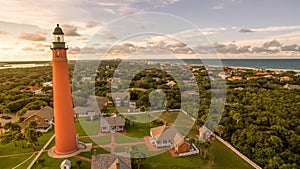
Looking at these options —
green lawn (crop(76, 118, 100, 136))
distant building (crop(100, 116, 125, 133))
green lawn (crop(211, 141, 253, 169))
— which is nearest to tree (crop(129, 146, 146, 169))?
green lawn (crop(211, 141, 253, 169))

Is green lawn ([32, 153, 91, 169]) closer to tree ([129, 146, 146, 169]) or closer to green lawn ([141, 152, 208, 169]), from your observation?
tree ([129, 146, 146, 169])

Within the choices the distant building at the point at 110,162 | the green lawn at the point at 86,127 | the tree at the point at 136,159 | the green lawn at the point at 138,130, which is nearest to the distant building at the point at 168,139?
the green lawn at the point at 138,130

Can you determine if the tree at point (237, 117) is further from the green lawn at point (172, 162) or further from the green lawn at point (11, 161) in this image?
the green lawn at point (11, 161)

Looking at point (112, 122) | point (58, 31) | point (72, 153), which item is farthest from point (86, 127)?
point (58, 31)

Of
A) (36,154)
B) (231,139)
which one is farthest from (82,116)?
(231,139)

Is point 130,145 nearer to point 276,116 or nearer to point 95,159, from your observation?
point 95,159

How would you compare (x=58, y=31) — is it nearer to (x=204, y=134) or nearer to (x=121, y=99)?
(x=204, y=134)
